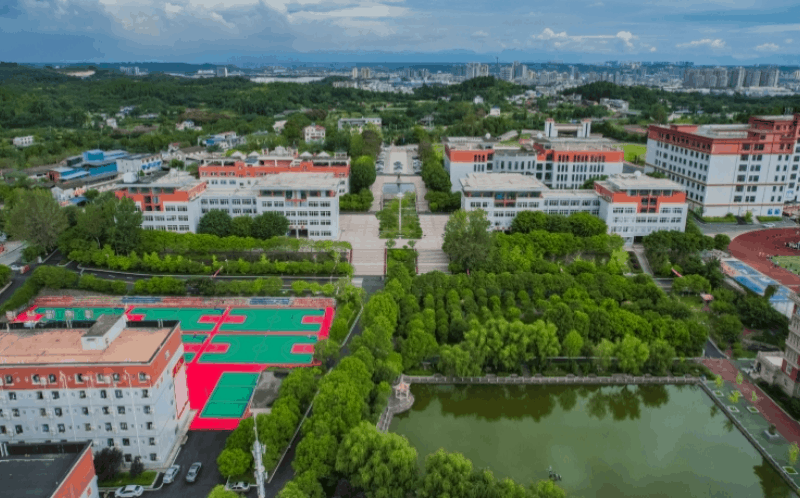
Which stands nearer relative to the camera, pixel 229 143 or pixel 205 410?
pixel 205 410

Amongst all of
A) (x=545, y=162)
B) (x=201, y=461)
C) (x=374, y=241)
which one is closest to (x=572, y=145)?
(x=545, y=162)

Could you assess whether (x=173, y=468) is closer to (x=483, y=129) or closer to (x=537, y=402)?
(x=537, y=402)

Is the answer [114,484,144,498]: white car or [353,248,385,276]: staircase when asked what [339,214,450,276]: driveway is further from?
[114,484,144,498]: white car

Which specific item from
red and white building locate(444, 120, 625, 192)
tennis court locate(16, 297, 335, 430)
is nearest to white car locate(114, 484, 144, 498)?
tennis court locate(16, 297, 335, 430)

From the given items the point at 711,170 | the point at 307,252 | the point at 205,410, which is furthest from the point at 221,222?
the point at 711,170

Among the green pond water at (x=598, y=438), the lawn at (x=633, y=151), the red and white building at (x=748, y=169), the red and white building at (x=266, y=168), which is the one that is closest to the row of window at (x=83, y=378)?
the green pond water at (x=598, y=438)

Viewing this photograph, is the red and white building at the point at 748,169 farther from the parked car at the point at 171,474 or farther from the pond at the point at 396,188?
the parked car at the point at 171,474
